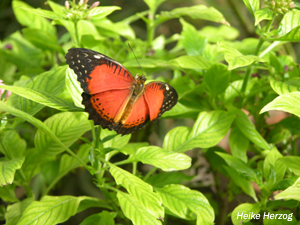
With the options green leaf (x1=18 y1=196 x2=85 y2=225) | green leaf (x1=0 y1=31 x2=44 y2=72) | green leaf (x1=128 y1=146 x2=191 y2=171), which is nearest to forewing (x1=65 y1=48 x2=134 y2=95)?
green leaf (x1=128 y1=146 x2=191 y2=171)

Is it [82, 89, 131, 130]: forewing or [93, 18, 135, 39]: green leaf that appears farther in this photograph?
[93, 18, 135, 39]: green leaf

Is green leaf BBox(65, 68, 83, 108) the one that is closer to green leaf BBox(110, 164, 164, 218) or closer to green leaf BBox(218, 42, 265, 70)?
green leaf BBox(110, 164, 164, 218)

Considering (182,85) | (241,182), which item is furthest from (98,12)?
(241,182)

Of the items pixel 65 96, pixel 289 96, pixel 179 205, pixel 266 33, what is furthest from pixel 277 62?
pixel 65 96

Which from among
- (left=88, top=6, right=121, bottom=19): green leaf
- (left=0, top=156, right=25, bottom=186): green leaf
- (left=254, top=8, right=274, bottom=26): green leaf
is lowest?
(left=0, top=156, right=25, bottom=186): green leaf

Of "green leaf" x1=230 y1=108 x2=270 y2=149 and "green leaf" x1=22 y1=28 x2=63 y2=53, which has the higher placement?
"green leaf" x1=22 y1=28 x2=63 y2=53

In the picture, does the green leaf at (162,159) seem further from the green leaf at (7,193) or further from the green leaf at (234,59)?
the green leaf at (7,193)

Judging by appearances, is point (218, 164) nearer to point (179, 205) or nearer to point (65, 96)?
point (179, 205)
